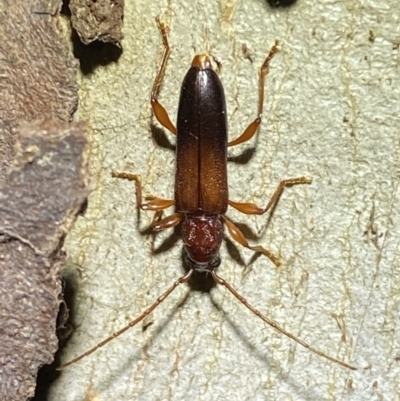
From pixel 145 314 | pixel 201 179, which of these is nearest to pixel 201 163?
pixel 201 179

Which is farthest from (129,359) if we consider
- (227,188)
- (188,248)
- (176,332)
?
(227,188)

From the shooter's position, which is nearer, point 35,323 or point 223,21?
point 35,323

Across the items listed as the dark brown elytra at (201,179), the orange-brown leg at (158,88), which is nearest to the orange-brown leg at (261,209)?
the dark brown elytra at (201,179)

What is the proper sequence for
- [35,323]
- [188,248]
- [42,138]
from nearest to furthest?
1. [42,138]
2. [35,323]
3. [188,248]

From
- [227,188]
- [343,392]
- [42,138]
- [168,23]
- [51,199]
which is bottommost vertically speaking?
[343,392]

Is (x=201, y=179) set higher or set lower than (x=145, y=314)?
higher

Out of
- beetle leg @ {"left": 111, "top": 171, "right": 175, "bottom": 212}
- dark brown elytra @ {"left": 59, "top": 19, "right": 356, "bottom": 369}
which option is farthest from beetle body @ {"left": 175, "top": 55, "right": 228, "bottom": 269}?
beetle leg @ {"left": 111, "top": 171, "right": 175, "bottom": 212}

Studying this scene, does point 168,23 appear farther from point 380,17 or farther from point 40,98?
point 380,17

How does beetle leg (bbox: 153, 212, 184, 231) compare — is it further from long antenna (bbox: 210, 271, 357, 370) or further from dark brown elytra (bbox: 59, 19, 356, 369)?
long antenna (bbox: 210, 271, 357, 370)

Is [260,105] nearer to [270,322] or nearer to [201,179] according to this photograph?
[201,179]
